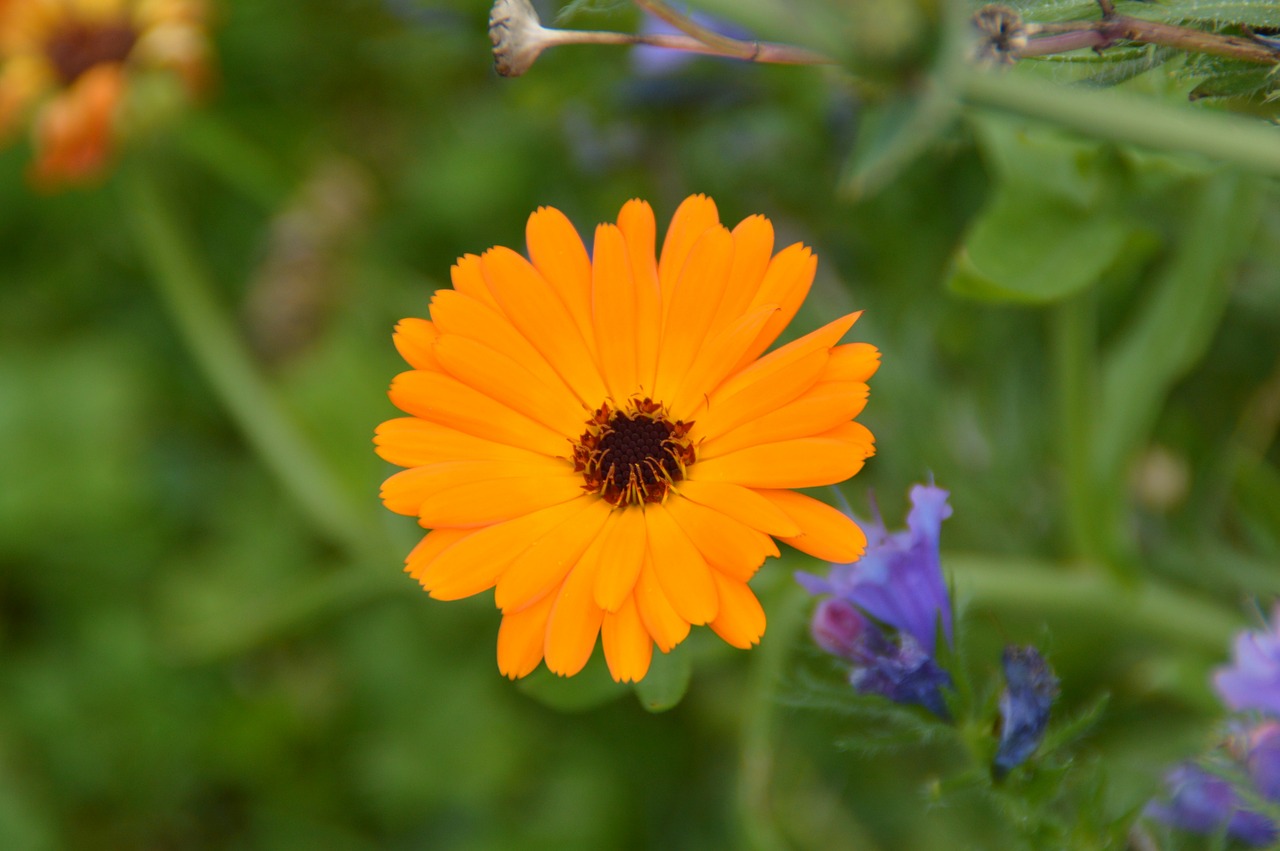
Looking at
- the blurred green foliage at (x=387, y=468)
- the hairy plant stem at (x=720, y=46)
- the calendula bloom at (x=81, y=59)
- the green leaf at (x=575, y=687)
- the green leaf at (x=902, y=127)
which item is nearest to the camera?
the green leaf at (x=902, y=127)

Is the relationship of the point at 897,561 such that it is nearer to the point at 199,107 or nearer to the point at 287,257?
the point at 287,257

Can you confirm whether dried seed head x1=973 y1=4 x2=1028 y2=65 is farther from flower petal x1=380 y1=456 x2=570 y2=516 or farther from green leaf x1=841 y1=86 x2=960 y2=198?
flower petal x1=380 y1=456 x2=570 y2=516

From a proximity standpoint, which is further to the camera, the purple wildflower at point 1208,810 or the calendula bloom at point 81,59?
the calendula bloom at point 81,59

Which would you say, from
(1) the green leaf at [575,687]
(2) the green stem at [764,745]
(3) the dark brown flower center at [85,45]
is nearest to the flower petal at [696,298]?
(1) the green leaf at [575,687]

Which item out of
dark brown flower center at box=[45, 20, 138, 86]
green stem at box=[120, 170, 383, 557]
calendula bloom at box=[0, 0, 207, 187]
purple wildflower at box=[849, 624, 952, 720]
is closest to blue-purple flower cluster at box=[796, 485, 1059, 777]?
purple wildflower at box=[849, 624, 952, 720]

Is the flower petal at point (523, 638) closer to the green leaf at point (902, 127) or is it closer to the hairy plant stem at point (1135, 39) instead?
the green leaf at point (902, 127)

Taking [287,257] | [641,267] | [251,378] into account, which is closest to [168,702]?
[251,378]

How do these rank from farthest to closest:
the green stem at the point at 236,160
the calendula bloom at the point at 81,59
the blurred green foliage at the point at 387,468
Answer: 1. the green stem at the point at 236,160
2. the calendula bloom at the point at 81,59
3. the blurred green foliage at the point at 387,468

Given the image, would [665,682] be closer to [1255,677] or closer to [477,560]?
[477,560]
